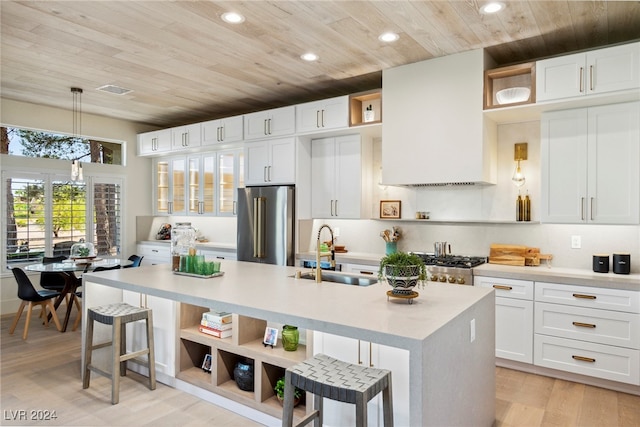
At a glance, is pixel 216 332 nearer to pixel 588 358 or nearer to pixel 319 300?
pixel 319 300

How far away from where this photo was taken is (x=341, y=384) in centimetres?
184

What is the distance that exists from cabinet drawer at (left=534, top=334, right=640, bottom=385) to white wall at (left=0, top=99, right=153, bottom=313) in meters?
5.99

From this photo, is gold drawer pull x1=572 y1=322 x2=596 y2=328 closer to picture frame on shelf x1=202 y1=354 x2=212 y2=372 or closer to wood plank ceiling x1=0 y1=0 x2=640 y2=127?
wood plank ceiling x1=0 y1=0 x2=640 y2=127

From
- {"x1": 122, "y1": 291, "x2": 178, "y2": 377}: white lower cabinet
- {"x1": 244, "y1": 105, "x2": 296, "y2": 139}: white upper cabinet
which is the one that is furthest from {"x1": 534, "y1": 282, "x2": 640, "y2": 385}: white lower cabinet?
{"x1": 244, "y1": 105, "x2": 296, "y2": 139}: white upper cabinet

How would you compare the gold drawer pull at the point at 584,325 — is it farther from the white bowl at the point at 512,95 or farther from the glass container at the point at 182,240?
the glass container at the point at 182,240

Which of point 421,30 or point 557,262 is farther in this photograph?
point 557,262

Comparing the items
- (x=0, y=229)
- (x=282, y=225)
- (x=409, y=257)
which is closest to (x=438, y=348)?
(x=409, y=257)

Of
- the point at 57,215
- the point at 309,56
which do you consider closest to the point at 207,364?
the point at 309,56

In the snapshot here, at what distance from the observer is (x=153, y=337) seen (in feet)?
10.6

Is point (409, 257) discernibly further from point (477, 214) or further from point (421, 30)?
point (477, 214)

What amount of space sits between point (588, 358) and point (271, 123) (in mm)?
4039

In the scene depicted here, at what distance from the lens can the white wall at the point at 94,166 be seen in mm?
5504

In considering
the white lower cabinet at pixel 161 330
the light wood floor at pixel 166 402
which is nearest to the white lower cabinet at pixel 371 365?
the light wood floor at pixel 166 402

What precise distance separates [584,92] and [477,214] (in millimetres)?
1496
